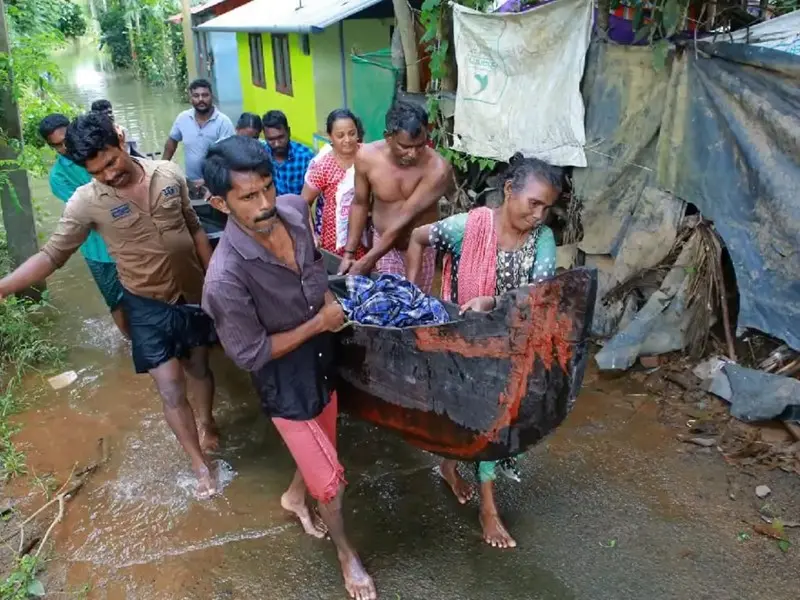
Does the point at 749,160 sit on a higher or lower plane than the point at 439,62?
lower

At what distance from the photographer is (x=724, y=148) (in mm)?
3756

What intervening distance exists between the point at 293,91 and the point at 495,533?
354 inches

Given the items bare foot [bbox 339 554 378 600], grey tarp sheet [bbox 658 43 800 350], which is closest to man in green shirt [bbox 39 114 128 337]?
bare foot [bbox 339 554 378 600]

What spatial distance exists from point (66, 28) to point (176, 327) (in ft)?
89.1

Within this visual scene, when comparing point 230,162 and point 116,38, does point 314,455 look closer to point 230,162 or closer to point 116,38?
point 230,162

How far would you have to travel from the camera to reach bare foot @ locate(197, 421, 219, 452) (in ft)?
12.6

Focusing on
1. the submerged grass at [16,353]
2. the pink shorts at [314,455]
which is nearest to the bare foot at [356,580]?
the pink shorts at [314,455]

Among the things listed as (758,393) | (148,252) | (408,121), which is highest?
(408,121)

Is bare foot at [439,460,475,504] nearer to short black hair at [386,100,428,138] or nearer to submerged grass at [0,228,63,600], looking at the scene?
short black hair at [386,100,428,138]

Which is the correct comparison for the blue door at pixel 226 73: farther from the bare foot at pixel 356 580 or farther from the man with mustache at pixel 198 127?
the bare foot at pixel 356 580

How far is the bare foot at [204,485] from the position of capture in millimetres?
3410

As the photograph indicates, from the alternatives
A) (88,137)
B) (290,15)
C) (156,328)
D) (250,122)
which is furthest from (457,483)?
(290,15)

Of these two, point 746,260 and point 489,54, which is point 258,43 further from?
point 746,260

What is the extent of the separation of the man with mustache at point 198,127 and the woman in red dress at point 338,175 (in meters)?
2.16
